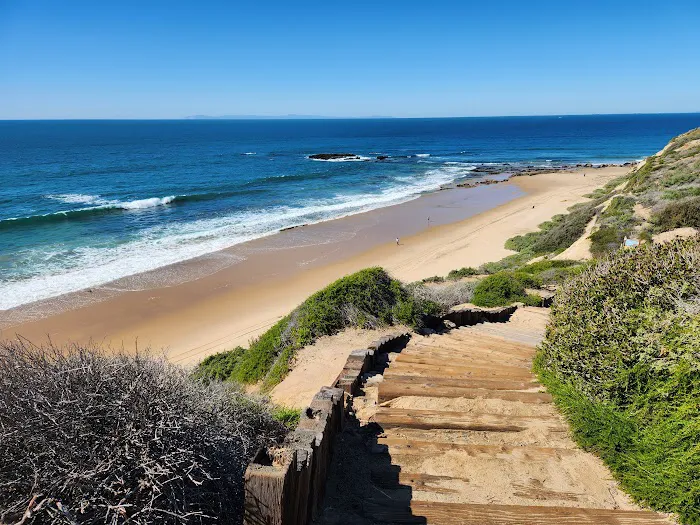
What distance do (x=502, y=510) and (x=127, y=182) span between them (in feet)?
165

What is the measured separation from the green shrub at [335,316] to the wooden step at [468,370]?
3.26 metres

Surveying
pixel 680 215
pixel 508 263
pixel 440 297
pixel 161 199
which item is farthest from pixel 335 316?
pixel 161 199

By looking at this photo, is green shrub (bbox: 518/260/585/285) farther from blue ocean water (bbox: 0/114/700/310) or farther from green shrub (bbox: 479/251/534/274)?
blue ocean water (bbox: 0/114/700/310)

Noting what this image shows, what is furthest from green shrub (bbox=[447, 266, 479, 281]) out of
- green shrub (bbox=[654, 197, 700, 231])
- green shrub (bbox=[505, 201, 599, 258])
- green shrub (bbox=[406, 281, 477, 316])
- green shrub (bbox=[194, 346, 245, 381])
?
green shrub (bbox=[194, 346, 245, 381])

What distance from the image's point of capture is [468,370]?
684 cm

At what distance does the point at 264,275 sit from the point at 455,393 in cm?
1676

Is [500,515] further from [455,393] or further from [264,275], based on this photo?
[264,275]

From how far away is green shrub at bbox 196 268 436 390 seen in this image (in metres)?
10.1

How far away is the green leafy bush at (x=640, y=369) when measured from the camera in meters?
3.68

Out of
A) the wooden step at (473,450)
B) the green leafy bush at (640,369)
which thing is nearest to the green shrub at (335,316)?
the green leafy bush at (640,369)

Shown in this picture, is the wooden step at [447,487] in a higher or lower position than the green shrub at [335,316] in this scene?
higher

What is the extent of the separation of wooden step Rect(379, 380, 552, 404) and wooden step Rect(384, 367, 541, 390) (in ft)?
0.37

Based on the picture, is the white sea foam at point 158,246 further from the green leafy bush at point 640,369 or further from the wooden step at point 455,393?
the green leafy bush at point 640,369

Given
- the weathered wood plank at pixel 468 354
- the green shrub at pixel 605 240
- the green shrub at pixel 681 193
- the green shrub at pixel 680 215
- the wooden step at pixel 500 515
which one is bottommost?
the green shrub at pixel 605 240
